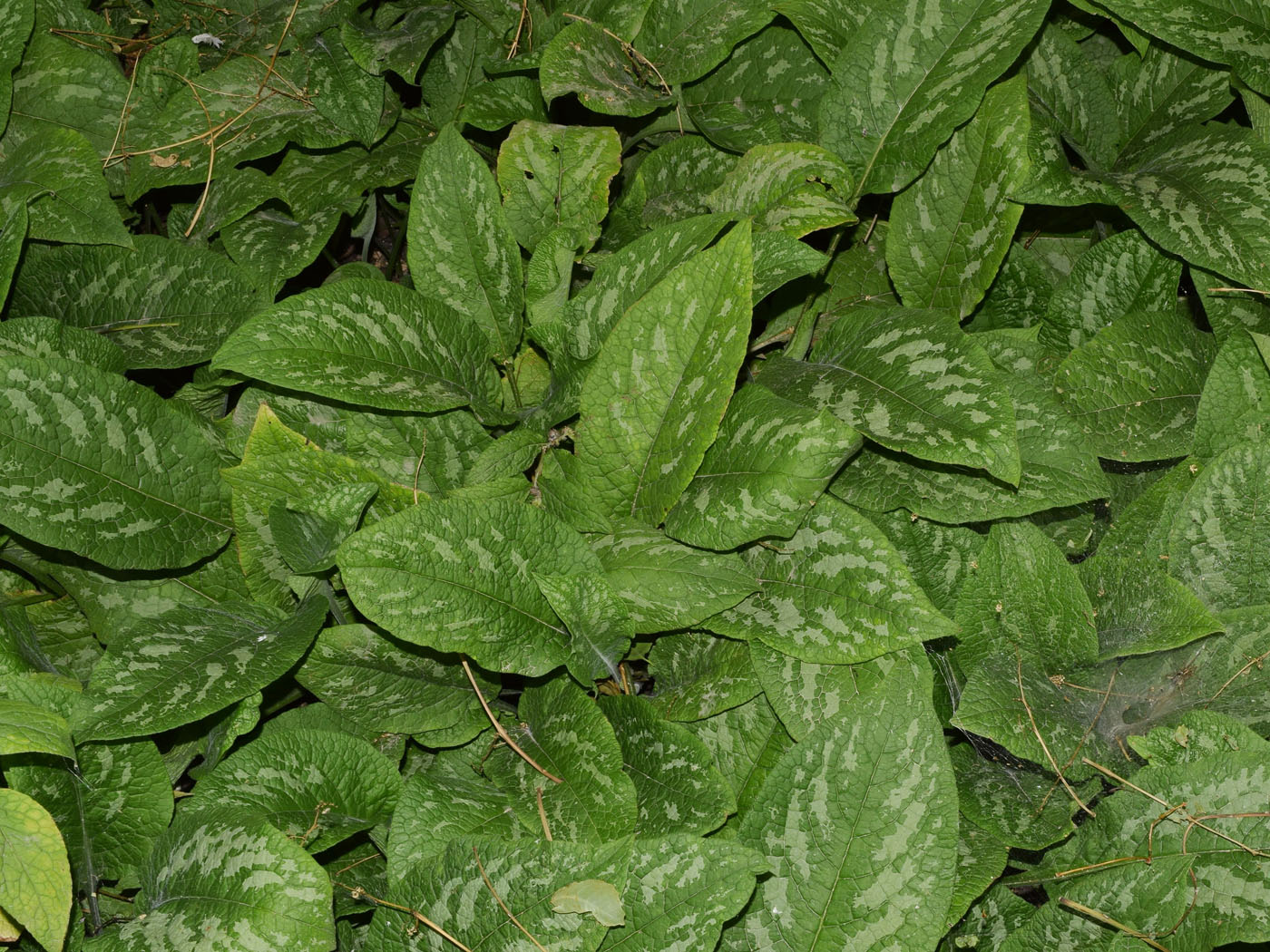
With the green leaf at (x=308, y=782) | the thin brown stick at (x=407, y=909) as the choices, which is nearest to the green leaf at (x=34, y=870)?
the green leaf at (x=308, y=782)

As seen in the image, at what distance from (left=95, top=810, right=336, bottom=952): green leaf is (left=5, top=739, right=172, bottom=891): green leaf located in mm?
88

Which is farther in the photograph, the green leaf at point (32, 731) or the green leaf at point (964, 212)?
the green leaf at point (964, 212)

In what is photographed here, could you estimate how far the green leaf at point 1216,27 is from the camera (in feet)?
5.88

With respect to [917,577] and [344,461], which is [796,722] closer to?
[917,577]

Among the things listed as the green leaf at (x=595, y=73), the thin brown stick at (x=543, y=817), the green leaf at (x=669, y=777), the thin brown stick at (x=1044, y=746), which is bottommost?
the thin brown stick at (x=543, y=817)

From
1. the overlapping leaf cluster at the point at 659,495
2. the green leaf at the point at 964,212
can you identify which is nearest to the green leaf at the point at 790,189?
the overlapping leaf cluster at the point at 659,495

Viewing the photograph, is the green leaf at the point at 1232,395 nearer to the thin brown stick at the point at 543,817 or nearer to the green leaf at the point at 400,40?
the thin brown stick at the point at 543,817

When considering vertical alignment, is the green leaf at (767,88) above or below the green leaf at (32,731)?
above

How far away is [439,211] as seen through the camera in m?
1.85

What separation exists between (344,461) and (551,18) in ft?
3.24

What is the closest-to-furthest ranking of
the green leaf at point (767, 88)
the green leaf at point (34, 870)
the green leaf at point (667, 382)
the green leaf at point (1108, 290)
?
the green leaf at point (34, 870), the green leaf at point (667, 382), the green leaf at point (1108, 290), the green leaf at point (767, 88)

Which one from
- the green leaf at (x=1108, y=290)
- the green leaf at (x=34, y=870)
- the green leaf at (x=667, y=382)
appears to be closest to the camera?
the green leaf at (x=34, y=870)

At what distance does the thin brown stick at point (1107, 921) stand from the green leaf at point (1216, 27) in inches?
53.4

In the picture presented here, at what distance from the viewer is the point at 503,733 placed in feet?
5.45
